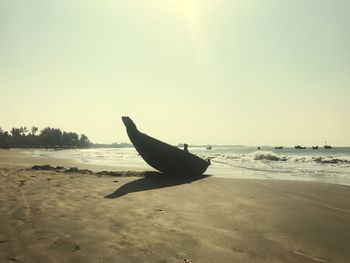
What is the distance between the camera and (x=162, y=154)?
46.7ft

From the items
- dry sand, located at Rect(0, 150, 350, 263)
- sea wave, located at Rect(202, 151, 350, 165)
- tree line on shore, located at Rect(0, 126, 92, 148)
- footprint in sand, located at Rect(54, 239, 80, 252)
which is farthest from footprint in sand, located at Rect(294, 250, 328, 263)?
tree line on shore, located at Rect(0, 126, 92, 148)

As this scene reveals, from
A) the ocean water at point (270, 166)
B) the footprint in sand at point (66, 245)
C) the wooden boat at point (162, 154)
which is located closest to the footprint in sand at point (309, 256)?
the footprint in sand at point (66, 245)

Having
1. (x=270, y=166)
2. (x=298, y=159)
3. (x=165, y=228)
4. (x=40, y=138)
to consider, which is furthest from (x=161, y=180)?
(x=40, y=138)

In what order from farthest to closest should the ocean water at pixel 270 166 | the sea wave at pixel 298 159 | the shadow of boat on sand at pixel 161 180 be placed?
the sea wave at pixel 298 159 → the ocean water at pixel 270 166 → the shadow of boat on sand at pixel 161 180

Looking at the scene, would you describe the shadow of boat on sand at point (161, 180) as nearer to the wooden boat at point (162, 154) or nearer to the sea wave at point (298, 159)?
the wooden boat at point (162, 154)

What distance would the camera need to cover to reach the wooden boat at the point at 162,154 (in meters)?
14.1

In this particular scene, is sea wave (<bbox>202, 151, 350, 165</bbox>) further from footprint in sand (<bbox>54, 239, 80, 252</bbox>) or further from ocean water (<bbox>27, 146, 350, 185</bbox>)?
footprint in sand (<bbox>54, 239, 80, 252</bbox>)

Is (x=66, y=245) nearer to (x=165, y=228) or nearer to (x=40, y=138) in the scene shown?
(x=165, y=228)

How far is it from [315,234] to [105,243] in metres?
3.06

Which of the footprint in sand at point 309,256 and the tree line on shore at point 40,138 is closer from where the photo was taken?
the footprint in sand at point 309,256

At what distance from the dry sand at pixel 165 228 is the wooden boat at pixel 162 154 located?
6357 millimetres

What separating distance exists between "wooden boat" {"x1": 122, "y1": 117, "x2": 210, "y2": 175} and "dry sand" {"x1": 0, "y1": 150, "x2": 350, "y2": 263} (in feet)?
20.9

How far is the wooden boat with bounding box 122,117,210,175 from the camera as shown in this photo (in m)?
14.1

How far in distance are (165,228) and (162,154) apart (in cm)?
954
